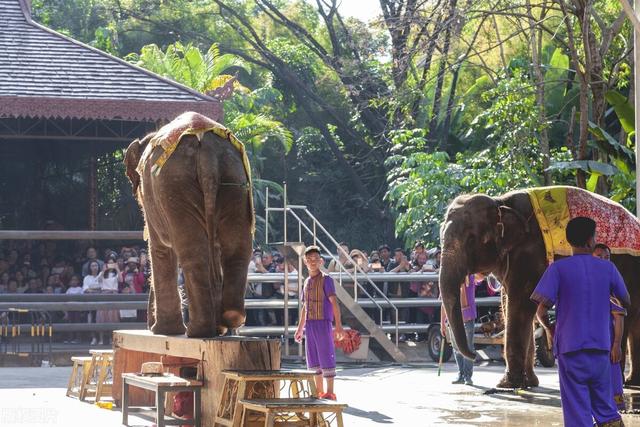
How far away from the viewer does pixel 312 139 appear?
134ft

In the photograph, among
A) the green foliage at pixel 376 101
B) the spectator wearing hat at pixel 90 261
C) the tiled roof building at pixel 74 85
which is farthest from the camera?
the spectator wearing hat at pixel 90 261

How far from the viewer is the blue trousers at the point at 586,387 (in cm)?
850

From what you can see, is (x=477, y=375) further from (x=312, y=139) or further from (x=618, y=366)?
(x=312, y=139)

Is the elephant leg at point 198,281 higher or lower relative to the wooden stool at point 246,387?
higher

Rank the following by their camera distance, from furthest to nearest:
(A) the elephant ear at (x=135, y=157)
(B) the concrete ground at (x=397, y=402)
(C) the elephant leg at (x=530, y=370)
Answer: (C) the elephant leg at (x=530, y=370) → (A) the elephant ear at (x=135, y=157) → (B) the concrete ground at (x=397, y=402)

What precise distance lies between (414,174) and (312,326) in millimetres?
13835

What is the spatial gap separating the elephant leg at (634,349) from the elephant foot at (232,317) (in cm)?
479

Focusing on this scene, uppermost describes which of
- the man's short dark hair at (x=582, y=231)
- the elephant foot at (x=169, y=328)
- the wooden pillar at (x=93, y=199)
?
the wooden pillar at (x=93, y=199)

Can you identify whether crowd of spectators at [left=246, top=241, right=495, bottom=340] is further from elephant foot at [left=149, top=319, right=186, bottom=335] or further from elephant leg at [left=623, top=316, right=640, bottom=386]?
elephant foot at [left=149, top=319, right=186, bottom=335]

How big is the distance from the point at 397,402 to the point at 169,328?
342cm

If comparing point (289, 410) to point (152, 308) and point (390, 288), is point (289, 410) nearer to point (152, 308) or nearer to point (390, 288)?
point (152, 308)

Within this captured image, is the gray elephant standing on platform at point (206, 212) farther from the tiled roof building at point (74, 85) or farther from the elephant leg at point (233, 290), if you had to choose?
the tiled roof building at point (74, 85)

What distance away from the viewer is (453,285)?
12.8 metres

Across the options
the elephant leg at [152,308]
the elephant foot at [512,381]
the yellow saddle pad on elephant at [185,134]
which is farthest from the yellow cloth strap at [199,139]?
the elephant foot at [512,381]
